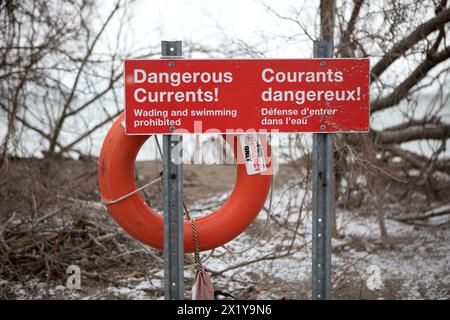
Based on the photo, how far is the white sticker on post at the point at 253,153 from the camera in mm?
2834

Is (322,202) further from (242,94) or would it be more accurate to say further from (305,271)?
(305,271)

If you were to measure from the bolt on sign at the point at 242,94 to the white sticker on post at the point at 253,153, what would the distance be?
0.14 metres

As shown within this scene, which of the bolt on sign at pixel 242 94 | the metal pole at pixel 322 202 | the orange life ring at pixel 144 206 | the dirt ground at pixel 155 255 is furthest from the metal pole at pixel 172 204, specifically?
the dirt ground at pixel 155 255

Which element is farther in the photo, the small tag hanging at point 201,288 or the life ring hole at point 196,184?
the life ring hole at point 196,184

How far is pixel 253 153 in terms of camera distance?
2.87m

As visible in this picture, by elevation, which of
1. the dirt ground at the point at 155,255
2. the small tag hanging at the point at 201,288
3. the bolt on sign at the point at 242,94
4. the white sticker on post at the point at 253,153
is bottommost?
the small tag hanging at the point at 201,288

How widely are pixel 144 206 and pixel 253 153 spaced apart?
0.62 meters

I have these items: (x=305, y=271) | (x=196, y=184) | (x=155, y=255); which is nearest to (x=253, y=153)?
(x=155, y=255)

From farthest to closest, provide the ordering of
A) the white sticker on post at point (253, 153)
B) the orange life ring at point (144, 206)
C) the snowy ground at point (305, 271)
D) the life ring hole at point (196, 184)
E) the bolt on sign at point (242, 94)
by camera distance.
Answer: the life ring hole at point (196, 184)
the snowy ground at point (305, 271)
the orange life ring at point (144, 206)
the white sticker on post at point (253, 153)
the bolt on sign at point (242, 94)

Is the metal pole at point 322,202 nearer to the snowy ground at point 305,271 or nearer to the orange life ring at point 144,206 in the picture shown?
the orange life ring at point 144,206

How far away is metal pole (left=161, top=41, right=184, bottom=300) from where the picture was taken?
268 centimetres

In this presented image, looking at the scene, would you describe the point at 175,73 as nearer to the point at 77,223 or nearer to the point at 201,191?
the point at 77,223

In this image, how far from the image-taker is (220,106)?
105 inches

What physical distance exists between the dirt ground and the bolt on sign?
160 centimetres
